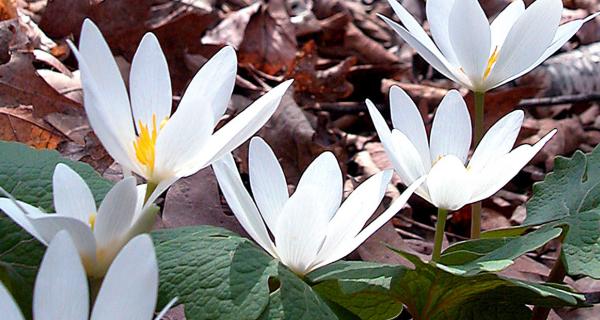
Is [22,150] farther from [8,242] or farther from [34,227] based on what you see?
[34,227]

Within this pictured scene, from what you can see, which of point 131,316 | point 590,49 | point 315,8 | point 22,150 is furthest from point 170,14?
point 131,316

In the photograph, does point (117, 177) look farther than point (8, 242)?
Yes

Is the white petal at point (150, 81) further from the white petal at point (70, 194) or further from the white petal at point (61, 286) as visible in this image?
the white petal at point (61, 286)

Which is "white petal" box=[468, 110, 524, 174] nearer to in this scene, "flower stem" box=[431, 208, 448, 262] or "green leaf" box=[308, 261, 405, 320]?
"flower stem" box=[431, 208, 448, 262]

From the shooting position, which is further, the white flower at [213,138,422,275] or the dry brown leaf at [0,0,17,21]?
the dry brown leaf at [0,0,17,21]

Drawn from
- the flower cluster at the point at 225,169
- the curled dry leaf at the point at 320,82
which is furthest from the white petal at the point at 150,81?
the curled dry leaf at the point at 320,82

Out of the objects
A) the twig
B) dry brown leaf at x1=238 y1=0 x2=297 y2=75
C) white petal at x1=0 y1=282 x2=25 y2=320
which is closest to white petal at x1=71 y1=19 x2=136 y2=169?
white petal at x1=0 y1=282 x2=25 y2=320
